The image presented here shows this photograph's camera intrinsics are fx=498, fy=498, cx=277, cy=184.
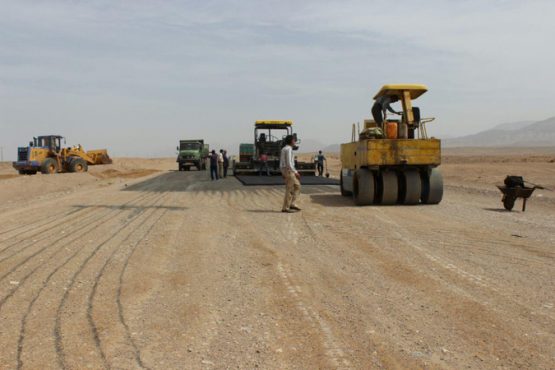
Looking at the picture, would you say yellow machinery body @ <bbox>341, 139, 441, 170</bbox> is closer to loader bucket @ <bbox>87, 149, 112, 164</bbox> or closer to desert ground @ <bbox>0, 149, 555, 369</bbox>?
desert ground @ <bbox>0, 149, 555, 369</bbox>

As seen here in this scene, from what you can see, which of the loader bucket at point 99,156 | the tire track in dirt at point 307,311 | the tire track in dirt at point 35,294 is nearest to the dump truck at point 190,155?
the loader bucket at point 99,156

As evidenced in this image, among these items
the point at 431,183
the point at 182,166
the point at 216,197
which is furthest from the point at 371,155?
the point at 182,166

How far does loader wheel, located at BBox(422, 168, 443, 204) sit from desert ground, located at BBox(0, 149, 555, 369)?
8.70 feet

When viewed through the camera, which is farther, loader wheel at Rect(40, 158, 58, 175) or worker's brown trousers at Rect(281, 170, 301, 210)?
loader wheel at Rect(40, 158, 58, 175)

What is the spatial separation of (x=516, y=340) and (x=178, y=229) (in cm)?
626

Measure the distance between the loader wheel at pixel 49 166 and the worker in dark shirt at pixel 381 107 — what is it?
23.7m

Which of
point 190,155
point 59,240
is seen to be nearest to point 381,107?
point 59,240

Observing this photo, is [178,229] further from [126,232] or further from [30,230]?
[30,230]

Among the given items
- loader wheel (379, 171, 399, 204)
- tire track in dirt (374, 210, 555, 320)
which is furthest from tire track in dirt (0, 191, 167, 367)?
loader wheel (379, 171, 399, 204)

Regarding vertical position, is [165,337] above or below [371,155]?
below

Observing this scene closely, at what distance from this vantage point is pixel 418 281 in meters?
5.55

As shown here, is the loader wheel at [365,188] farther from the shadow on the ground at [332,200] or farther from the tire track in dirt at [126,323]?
the tire track in dirt at [126,323]

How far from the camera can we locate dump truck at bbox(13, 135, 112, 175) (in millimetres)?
30484

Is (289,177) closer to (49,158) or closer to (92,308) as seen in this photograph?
(92,308)
